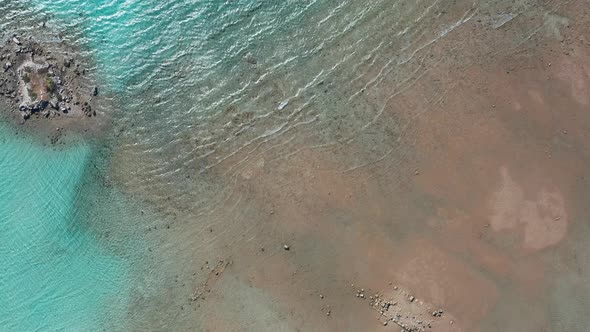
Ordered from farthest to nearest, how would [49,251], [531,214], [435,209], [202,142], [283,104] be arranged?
[49,251] < [202,142] < [283,104] < [435,209] < [531,214]

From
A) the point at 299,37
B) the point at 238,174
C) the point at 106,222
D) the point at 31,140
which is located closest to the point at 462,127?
the point at 299,37

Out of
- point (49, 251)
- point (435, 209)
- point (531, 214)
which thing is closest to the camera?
point (531, 214)

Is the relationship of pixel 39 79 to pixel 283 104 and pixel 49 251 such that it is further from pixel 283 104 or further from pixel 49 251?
pixel 283 104

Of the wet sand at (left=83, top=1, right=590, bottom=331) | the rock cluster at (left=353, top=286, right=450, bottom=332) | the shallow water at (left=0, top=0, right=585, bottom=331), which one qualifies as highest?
the shallow water at (left=0, top=0, right=585, bottom=331)

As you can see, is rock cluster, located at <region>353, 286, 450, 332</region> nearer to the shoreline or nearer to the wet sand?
the wet sand

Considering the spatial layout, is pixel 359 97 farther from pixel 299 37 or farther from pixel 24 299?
pixel 24 299

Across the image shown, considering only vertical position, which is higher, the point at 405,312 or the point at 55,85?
the point at 55,85

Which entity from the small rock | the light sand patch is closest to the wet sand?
the light sand patch

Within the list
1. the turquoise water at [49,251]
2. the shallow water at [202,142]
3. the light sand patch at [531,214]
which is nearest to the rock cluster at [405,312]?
the shallow water at [202,142]

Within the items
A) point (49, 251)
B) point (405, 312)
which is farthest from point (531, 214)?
point (49, 251)

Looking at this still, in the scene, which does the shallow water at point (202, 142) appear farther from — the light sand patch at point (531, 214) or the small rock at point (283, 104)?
the light sand patch at point (531, 214)
